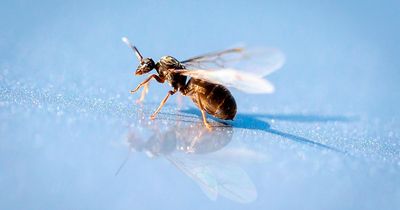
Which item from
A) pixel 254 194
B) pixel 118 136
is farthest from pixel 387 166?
pixel 118 136

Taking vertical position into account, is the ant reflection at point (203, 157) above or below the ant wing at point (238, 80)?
below

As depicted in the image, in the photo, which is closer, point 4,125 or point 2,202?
point 2,202

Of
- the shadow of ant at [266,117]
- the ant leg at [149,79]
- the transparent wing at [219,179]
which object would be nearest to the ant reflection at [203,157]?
the transparent wing at [219,179]

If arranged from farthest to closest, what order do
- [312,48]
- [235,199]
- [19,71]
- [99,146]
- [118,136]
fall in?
1. [312,48]
2. [19,71]
3. [118,136]
4. [99,146]
5. [235,199]

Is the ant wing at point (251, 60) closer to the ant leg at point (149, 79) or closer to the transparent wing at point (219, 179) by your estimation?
the ant leg at point (149, 79)

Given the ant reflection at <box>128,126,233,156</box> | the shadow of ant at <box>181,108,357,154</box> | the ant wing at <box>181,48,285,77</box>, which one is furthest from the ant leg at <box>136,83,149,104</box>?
the ant reflection at <box>128,126,233,156</box>

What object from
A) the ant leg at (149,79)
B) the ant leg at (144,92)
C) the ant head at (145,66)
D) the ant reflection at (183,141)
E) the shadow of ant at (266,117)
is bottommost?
the shadow of ant at (266,117)

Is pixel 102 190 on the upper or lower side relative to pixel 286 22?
lower

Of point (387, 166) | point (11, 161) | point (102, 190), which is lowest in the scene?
point (387, 166)

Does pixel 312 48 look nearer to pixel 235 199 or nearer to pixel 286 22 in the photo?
pixel 286 22
